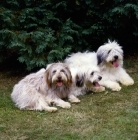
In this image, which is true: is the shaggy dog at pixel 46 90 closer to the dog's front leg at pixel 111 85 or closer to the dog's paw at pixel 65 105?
the dog's paw at pixel 65 105

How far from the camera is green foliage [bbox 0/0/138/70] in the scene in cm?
708

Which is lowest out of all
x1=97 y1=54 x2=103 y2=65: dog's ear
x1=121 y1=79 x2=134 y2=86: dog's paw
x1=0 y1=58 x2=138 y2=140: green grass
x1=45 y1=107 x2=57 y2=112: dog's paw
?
x1=0 y1=58 x2=138 y2=140: green grass

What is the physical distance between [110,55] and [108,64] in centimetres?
21

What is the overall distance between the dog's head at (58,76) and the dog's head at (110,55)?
1048 mm

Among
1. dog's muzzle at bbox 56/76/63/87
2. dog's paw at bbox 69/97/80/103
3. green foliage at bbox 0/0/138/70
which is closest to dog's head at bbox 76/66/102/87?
dog's paw at bbox 69/97/80/103

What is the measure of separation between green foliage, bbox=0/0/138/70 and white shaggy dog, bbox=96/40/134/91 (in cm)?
100

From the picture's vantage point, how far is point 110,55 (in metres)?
6.36

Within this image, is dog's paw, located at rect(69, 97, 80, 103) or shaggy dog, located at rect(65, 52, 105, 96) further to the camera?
shaggy dog, located at rect(65, 52, 105, 96)

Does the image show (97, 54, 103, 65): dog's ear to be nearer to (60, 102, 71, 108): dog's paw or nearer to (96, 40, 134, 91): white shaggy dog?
(96, 40, 134, 91): white shaggy dog

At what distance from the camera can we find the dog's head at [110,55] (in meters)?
6.36

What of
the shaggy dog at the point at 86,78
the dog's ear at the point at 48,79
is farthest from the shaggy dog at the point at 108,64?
the dog's ear at the point at 48,79

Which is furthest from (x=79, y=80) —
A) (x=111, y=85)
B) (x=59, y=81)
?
(x=111, y=85)

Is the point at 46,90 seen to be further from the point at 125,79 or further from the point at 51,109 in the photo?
the point at 125,79

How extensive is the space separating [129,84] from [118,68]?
14.6 inches
